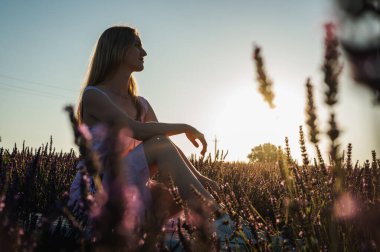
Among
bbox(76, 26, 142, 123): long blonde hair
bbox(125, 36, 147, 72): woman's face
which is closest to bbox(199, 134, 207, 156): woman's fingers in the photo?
bbox(125, 36, 147, 72): woman's face

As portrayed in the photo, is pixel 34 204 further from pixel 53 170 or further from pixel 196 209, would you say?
pixel 196 209

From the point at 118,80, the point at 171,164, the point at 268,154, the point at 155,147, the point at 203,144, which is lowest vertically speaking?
the point at 171,164

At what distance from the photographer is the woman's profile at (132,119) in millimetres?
2906

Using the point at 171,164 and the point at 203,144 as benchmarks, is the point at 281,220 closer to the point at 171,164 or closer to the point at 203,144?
the point at 171,164

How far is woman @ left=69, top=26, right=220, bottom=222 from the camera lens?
291 centimetres

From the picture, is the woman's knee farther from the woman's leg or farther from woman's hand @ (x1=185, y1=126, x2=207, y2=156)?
woman's hand @ (x1=185, y1=126, x2=207, y2=156)

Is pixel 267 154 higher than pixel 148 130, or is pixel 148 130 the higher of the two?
pixel 267 154

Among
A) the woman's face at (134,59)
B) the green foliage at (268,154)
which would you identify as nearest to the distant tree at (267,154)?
the green foliage at (268,154)

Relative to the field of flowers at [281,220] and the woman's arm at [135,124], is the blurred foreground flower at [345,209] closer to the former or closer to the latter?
the field of flowers at [281,220]

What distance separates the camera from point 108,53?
153 inches

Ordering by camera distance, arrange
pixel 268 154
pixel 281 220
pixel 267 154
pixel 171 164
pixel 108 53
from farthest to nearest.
Result: pixel 268 154 → pixel 267 154 → pixel 108 53 → pixel 171 164 → pixel 281 220

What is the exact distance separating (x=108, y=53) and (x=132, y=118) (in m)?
0.77

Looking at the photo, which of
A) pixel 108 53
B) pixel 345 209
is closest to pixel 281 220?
pixel 345 209

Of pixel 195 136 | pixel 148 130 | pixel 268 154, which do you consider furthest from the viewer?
pixel 268 154
